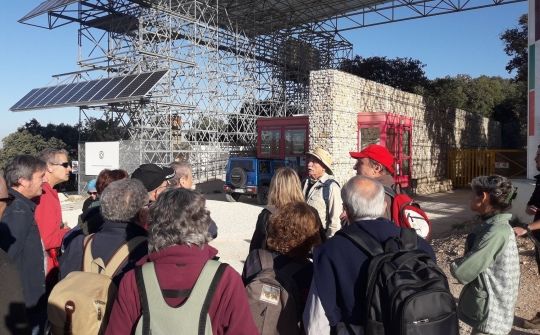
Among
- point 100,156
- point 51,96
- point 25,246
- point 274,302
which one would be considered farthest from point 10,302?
point 51,96

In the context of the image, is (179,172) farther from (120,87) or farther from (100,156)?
(100,156)

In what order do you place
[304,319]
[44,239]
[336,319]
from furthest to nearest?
[44,239]
[304,319]
[336,319]

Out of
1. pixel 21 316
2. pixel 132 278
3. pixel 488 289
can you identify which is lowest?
pixel 488 289

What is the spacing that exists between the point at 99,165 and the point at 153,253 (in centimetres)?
1709

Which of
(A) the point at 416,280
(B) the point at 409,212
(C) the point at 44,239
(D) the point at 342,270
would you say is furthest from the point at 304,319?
(C) the point at 44,239

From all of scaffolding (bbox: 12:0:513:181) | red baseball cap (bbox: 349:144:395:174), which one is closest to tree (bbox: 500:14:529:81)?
scaffolding (bbox: 12:0:513:181)

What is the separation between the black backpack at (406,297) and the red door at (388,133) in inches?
466

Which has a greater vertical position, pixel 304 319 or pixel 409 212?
pixel 409 212

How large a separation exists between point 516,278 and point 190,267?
7.21 ft

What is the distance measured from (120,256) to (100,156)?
1658 centimetres

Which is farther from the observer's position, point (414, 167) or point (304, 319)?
point (414, 167)

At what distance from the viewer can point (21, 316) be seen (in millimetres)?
1825

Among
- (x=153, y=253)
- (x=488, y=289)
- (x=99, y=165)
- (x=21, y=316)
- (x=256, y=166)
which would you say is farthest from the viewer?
(x=99, y=165)

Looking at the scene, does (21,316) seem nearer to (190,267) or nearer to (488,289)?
(190,267)
